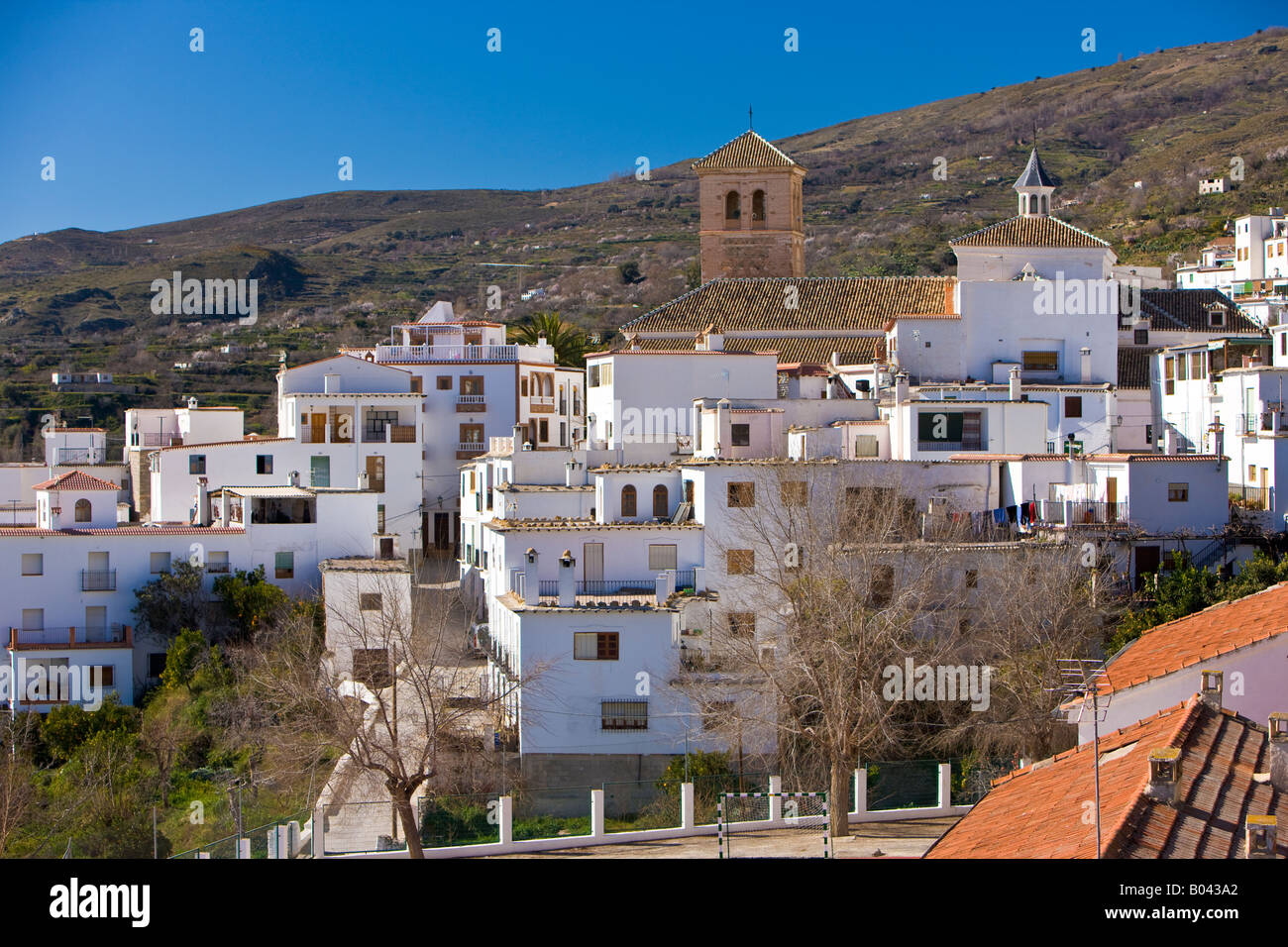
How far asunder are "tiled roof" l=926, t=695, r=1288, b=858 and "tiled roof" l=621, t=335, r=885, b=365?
22.0 meters

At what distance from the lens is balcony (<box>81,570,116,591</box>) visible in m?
26.6

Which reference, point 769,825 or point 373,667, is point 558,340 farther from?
point 769,825

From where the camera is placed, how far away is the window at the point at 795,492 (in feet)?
74.4

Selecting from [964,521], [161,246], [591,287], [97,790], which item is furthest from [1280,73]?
[97,790]

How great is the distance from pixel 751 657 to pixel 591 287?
5109 centimetres

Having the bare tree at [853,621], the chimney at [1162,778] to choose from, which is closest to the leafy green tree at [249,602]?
the bare tree at [853,621]

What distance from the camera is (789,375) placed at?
3102 centimetres

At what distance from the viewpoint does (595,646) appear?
20.5m

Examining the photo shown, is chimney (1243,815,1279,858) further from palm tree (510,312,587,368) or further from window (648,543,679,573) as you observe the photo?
palm tree (510,312,587,368)

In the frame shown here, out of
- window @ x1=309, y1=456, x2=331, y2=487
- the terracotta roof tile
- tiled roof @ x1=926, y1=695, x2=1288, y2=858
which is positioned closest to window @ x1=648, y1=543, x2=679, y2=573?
tiled roof @ x1=926, y1=695, x2=1288, y2=858

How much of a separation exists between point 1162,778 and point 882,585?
1341cm

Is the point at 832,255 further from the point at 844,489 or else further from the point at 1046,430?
the point at 844,489

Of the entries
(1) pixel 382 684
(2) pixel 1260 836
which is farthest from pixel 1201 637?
(1) pixel 382 684
